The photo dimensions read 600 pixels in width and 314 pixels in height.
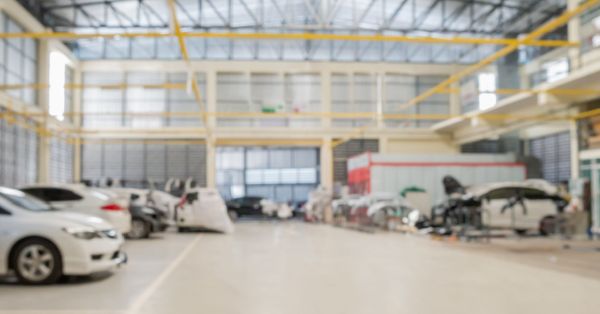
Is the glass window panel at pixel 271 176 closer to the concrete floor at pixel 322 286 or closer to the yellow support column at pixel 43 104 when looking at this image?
the yellow support column at pixel 43 104

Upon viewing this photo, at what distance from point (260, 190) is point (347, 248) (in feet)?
78.3

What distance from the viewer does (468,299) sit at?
685 cm

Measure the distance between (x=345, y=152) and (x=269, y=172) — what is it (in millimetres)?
5335

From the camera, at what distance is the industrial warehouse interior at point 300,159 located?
7805 millimetres

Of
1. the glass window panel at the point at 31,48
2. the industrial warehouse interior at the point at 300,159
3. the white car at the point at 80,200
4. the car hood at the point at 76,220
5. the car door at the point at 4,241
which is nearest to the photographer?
the car door at the point at 4,241

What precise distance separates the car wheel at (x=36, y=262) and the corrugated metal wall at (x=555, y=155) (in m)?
24.6

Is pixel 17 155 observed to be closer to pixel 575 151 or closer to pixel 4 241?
pixel 4 241

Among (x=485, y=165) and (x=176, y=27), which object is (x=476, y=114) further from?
(x=176, y=27)

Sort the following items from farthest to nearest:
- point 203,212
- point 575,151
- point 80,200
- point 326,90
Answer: point 326,90 → point 575,151 → point 203,212 → point 80,200

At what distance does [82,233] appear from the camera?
798 cm

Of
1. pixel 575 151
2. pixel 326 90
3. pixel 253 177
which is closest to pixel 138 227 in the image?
pixel 575 151

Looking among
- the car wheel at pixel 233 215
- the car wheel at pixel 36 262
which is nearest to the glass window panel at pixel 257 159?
the car wheel at pixel 233 215

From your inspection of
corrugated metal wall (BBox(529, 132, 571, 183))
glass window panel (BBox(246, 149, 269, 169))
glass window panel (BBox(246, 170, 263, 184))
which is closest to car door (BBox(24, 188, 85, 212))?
corrugated metal wall (BBox(529, 132, 571, 183))

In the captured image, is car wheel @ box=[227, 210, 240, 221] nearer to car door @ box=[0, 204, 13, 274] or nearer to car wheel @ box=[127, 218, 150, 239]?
car wheel @ box=[127, 218, 150, 239]
